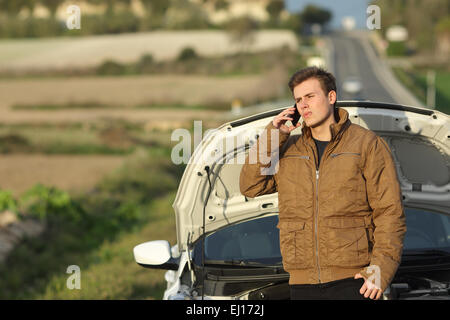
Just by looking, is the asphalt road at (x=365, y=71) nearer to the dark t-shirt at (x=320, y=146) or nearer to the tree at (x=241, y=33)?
the tree at (x=241, y=33)

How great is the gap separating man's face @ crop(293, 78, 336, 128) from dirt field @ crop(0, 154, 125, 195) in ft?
45.9

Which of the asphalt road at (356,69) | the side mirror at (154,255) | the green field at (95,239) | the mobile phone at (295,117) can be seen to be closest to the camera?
the mobile phone at (295,117)

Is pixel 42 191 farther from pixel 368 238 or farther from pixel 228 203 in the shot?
pixel 368 238

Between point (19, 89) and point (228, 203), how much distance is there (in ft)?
188

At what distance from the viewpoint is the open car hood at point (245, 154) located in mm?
4273

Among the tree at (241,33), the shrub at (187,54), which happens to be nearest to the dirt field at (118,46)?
the tree at (241,33)

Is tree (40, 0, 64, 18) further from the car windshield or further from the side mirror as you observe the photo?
the side mirror

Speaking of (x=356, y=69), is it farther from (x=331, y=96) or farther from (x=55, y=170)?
(x=331, y=96)

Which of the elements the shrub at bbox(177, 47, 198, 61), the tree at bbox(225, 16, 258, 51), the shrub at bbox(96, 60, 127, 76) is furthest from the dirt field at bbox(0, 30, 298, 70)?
the shrub at bbox(96, 60, 127, 76)

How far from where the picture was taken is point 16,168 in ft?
72.7

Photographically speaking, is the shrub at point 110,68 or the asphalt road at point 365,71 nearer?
the asphalt road at point 365,71

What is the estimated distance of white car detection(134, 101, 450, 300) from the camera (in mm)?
4293

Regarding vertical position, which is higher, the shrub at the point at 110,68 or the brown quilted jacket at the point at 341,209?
the shrub at the point at 110,68

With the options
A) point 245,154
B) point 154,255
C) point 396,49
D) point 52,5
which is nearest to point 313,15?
point 52,5
